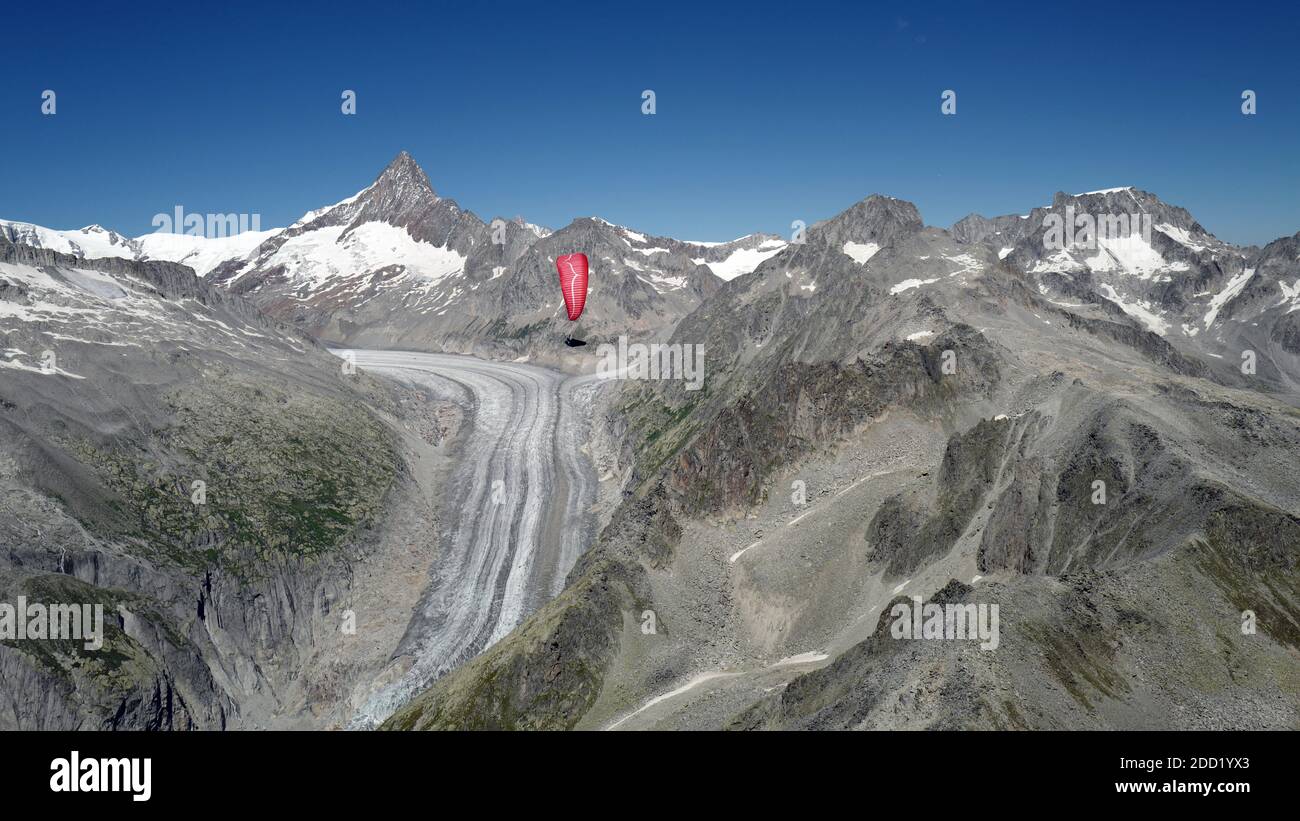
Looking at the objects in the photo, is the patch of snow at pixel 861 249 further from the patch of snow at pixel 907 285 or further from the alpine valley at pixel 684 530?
the patch of snow at pixel 907 285

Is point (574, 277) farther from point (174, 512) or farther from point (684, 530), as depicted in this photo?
point (174, 512)

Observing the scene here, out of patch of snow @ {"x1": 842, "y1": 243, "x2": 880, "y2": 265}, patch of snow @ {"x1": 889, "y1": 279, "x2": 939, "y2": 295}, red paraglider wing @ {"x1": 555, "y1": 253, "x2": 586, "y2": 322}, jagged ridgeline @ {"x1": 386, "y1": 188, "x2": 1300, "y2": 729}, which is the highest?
patch of snow @ {"x1": 842, "y1": 243, "x2": 880, "y2": 265}

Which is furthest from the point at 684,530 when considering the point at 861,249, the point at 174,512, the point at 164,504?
the point at 861,249

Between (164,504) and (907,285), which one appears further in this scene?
(907,285)

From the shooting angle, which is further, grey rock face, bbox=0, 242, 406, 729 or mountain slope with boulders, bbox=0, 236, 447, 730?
mountain slope with boulders, bbox=0, 236, 447, 730

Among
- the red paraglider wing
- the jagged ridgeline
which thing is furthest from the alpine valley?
the red paraglider wing

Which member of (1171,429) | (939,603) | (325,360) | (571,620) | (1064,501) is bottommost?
(571,620)

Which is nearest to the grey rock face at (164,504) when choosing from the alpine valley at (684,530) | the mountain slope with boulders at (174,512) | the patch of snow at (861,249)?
the mountain slope with boulders at (174,512)

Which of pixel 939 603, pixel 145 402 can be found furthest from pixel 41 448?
pixel 939 603

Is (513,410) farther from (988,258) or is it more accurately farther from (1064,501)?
(1064,501)

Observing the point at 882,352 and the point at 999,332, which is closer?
the point at 882,352

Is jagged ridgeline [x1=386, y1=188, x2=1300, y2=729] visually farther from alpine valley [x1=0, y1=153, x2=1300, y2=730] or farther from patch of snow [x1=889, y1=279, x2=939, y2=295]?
patch of snow [x1=889, y1=279, x2=939, y2=295]
